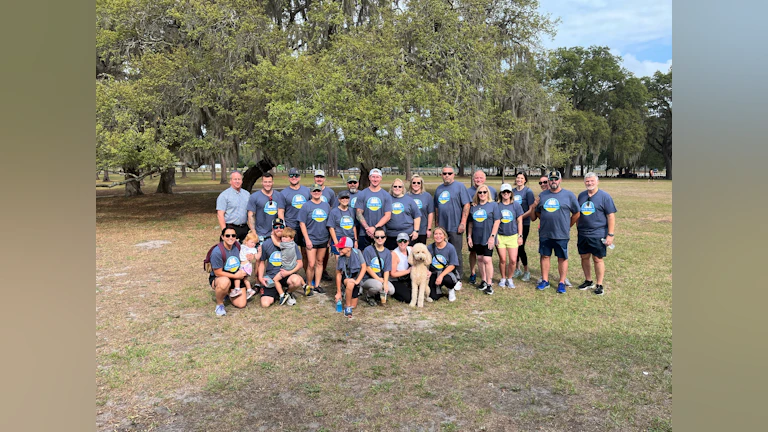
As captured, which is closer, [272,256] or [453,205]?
[272,256]

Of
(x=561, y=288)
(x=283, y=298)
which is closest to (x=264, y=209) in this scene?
(x=283, y=298)

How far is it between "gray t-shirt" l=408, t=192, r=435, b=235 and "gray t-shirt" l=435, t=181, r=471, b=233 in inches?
9.0

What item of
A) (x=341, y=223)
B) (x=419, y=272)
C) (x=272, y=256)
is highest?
(x=341, y=223)

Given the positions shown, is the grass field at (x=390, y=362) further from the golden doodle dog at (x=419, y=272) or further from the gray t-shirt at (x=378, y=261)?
the gray t-shirt at (x=378, y=261)

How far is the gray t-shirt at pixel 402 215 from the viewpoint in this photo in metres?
6.52

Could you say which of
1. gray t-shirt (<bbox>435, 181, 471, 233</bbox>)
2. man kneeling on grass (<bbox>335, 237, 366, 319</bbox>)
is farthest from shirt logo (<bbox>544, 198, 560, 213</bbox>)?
man kneeling on grass (<bbox>335, 237, 366, 319</bbox>)

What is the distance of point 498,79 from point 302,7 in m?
8.57

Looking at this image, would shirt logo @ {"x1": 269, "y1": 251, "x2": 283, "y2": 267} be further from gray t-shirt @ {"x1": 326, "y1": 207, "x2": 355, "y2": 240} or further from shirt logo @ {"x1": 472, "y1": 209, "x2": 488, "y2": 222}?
shirt logo @ {"x1": 472, "y1": 209, "x2": 488, "y2": 222}

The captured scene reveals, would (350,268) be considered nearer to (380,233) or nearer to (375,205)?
(380,233)

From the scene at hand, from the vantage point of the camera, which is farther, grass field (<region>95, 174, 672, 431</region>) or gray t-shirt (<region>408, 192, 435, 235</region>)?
gray t-shirt (<region>408, 192, 435, 235</region>)

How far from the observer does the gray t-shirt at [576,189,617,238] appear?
250 inches

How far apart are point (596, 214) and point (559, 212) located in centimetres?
52

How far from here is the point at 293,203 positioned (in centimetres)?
675
